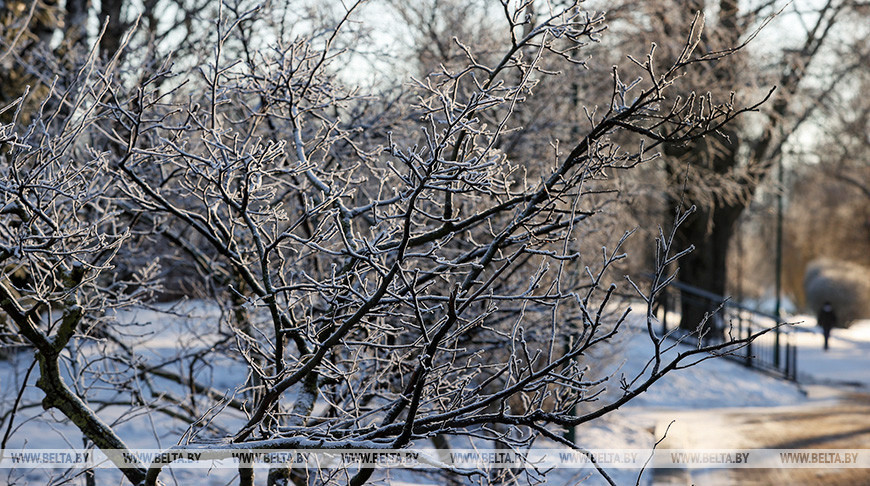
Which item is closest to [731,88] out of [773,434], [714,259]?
[773,434]

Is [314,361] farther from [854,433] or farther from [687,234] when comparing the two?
[687,234]

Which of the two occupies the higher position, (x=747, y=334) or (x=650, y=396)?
(x=747, y=334)

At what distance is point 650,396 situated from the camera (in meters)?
14.2

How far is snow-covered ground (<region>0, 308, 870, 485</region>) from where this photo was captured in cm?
728

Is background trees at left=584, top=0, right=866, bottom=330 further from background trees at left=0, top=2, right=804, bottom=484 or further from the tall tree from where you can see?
background trees at left=0, top=2, right=804, bottom=484

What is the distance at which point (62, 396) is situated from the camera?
349 centimetres

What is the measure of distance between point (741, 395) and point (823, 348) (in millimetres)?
10236

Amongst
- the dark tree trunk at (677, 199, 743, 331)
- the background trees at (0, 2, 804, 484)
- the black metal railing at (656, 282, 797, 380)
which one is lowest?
the background trees at (0, 2, 804, 484)

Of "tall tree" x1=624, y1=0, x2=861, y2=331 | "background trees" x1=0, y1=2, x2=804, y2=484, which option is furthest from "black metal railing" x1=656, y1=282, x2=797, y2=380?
"background trees" x1=0, y1=2, x2=804, y2=484

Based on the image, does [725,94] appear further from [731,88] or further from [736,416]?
[736,416]

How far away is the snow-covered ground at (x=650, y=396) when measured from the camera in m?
7.28

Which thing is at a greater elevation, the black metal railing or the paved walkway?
the black metal railing

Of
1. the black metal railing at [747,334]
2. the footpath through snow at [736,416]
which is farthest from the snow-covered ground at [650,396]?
the black metal railing at [747,334]

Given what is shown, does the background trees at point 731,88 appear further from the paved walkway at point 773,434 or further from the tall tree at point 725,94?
the paved walkway at point 773,434
